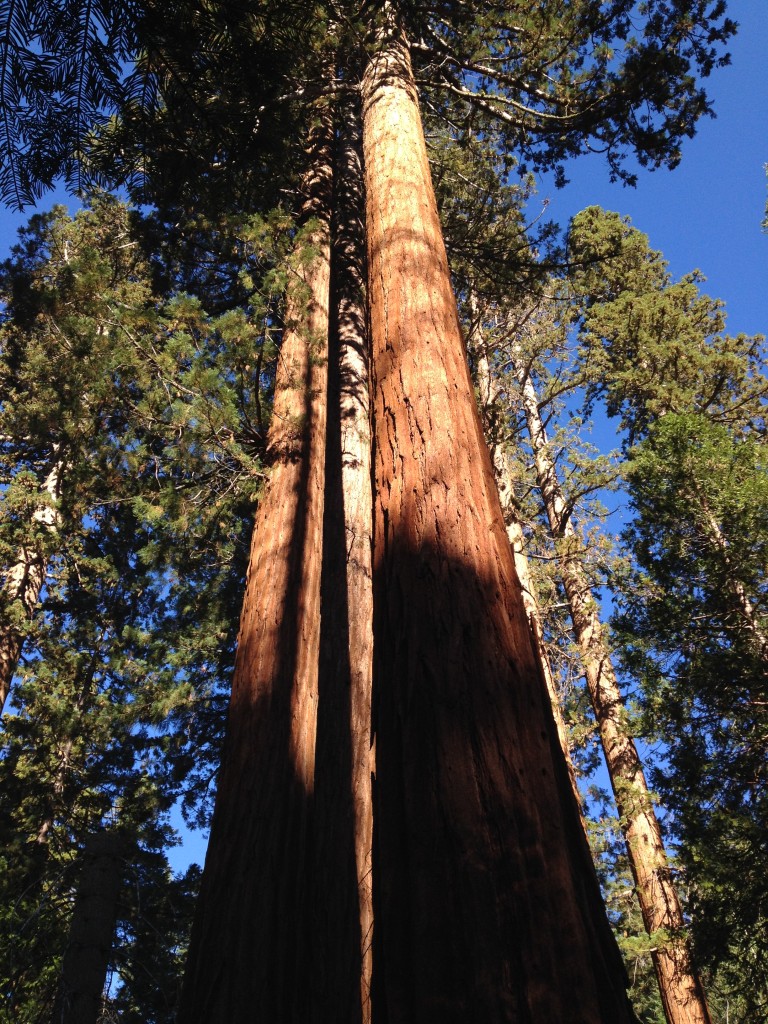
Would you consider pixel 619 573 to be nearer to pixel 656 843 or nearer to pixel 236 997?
pixel 656 843

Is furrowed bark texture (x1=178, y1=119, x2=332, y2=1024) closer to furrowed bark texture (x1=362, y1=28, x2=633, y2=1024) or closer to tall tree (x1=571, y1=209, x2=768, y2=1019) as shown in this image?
furrowed bark texture (x1=362, y1=28, x2=633, y2=1024)

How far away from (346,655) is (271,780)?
2.33m

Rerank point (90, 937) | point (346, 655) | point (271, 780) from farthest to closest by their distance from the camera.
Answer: point (346, 655), point (271, 780), point (90, 937)

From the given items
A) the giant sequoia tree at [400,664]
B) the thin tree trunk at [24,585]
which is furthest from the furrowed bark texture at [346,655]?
the thin tree trunk at [24,585]

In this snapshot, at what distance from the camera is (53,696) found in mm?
11000

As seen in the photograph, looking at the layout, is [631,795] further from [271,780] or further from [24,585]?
[24,585]

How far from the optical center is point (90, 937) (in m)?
3.27

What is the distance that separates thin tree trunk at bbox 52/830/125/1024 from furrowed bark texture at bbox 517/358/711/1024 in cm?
703

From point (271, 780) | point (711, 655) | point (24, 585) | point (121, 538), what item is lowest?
point (271, 780)

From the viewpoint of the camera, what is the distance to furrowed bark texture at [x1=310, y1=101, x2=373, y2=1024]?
4285 millimetres

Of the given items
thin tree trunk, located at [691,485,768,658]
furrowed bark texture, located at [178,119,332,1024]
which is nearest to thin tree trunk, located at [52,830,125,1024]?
furrowed bark texture, located at [178,119,332,1024]

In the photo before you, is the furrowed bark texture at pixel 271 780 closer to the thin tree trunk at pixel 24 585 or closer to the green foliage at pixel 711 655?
the green foliage at pixel 711 655

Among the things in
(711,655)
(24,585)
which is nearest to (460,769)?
(711,655)

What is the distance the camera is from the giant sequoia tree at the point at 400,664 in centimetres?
136
